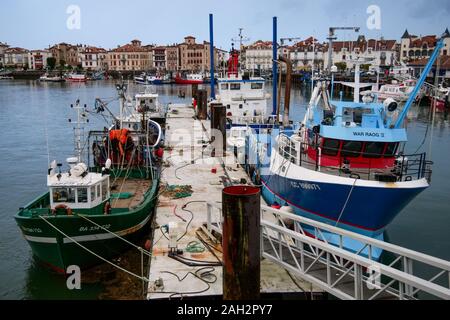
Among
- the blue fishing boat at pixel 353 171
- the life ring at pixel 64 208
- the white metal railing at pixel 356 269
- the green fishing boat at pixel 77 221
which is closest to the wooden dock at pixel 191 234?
the white metal railing at pixel 356 269

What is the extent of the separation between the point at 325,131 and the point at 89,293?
979 cm

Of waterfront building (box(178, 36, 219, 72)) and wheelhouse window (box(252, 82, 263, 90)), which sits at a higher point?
waterfront building (box(178, 36, 219, 72))

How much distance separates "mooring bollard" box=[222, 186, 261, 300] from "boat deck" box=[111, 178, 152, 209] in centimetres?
861

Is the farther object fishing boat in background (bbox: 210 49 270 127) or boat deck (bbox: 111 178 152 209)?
fishing boat in background (bbox: 210 49 270 127)

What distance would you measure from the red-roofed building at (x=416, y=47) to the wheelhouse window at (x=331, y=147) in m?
125

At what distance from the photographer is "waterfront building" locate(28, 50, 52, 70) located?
186 metres

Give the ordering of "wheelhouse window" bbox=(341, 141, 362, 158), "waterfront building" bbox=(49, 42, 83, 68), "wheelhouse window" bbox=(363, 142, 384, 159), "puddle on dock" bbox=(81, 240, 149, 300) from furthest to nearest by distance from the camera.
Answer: "waterfront building" bbox=(49, 42, 83, 68), "wheelhouse window" bbox=(341, 141, 362, 158), "wheelhouse window" bbox=(363, 142, 384, 159), "puddle on dock" bbox=(81, 240, 149, 300)

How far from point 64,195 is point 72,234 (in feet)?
4.40

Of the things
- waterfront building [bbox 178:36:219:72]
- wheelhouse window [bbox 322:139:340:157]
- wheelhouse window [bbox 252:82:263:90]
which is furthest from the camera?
waterfront building [bbox 178:36:219:72]

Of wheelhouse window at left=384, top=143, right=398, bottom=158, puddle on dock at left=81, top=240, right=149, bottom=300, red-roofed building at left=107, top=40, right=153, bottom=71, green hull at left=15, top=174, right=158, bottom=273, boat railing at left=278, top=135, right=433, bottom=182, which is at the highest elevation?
red-roofed building at left=107, top=40, right=153, bottom=71

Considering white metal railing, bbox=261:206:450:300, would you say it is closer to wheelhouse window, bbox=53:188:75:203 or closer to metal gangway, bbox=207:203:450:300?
metal gangway, bbox=207:203:450:300

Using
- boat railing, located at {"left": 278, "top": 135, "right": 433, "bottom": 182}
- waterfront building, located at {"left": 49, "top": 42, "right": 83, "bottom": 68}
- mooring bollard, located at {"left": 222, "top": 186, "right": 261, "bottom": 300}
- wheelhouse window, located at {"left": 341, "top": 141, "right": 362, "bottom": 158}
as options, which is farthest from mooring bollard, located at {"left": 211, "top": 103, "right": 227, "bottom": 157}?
waterfront building, located at {"left": 49, "top": 42, "right": 83, "bottom": 68}

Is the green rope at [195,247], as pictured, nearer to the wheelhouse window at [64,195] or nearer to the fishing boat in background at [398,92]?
the wheelhouse window at [64,195]
